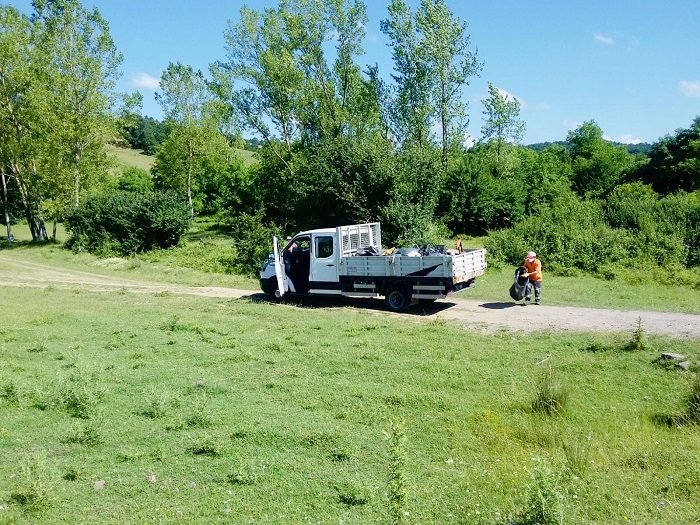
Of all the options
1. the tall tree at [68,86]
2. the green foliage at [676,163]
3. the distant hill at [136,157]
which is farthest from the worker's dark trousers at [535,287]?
the distant hill at [136,157]

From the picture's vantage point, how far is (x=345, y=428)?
25.4 feet

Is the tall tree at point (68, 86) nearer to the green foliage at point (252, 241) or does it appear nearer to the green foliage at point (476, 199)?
the green foliage at point (252, 241)

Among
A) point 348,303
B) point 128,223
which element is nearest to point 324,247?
Answer: point 348,303

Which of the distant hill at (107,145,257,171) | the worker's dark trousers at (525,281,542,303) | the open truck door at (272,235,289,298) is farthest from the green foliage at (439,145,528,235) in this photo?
the distant hill at (107,145,257,171)

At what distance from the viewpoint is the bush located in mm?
34062

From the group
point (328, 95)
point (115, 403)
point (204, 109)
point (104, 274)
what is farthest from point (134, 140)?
point (115, 403)

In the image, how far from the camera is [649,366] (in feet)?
33.6

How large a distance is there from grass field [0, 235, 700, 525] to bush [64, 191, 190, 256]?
21025 millimetres

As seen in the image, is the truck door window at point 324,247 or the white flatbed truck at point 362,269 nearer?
the white flatbed truck at point 362,269

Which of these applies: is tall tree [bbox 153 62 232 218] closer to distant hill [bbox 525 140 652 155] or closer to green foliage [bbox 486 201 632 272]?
green foliage [bbox 486 201 632 272]

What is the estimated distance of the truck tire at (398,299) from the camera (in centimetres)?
1706

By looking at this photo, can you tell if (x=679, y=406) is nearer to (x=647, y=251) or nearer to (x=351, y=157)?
(x=647, y=251)

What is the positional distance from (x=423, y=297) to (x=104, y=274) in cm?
1819

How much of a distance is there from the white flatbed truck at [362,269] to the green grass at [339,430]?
9.52 ft
